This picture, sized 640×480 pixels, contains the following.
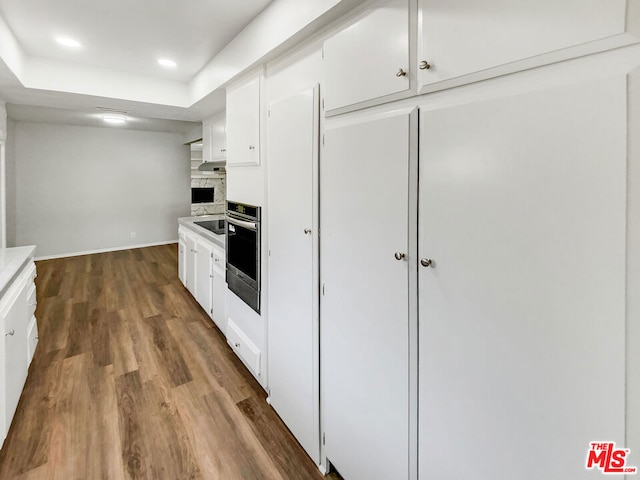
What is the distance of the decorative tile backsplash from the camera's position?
6.84 metres

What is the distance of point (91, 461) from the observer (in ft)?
5.57

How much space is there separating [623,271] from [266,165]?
5.74ft

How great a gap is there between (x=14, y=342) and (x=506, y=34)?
2932 mm

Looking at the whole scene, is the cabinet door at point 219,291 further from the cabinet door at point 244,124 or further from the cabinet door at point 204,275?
the cabinet door at point 244,124

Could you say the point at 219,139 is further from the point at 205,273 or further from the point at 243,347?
the point at 243,347

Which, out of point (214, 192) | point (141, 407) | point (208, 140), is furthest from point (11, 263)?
point (214, 192)

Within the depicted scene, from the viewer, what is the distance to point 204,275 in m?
3.44

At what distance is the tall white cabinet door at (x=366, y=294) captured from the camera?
1.17 metres

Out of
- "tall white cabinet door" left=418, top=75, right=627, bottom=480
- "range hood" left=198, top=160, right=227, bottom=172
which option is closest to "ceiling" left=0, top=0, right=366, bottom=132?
"range hood" left=198, top=160, right=227, bottom=172

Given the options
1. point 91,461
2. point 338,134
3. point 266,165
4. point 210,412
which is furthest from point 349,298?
point 91,461

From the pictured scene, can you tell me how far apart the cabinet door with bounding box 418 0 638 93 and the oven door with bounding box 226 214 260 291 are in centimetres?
144

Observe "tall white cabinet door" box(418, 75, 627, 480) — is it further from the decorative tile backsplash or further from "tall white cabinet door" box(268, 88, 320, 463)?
the decorative tile backsplash

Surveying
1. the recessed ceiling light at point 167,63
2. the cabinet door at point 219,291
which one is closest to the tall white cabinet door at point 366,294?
the cabinet door at point 219,291

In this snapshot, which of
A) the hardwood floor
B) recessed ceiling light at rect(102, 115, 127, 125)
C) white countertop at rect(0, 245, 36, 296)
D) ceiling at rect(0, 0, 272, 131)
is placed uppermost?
recessed ceiling light at rect(102, 115, 127, 125)
